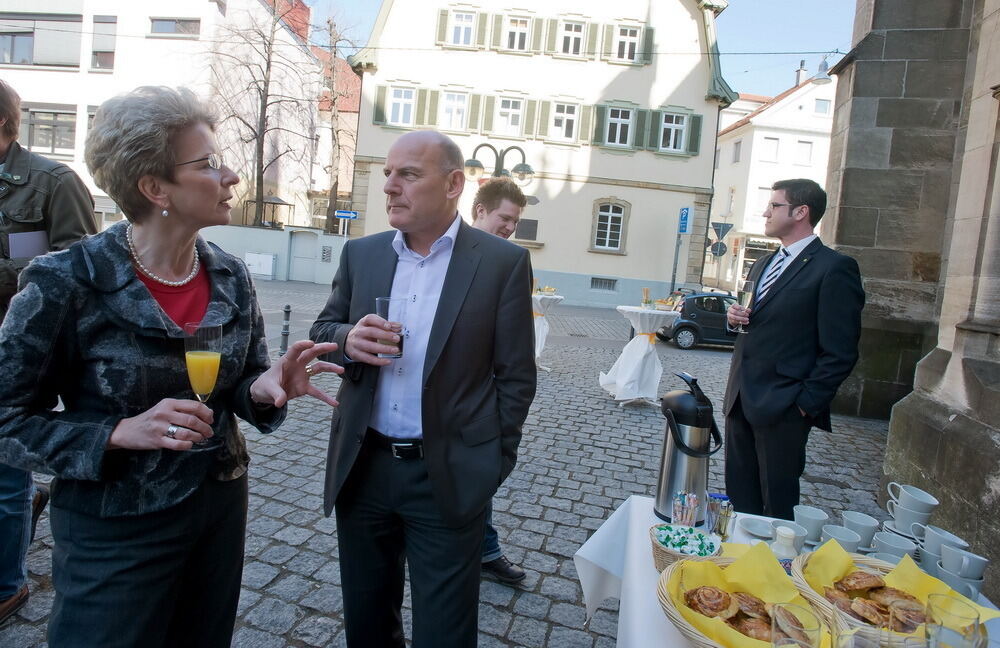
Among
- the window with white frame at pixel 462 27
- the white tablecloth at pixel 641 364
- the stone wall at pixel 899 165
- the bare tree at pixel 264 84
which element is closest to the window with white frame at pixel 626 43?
the window with white frame at pixel 462 27

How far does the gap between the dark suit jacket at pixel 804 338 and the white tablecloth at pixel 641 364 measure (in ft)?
16.2

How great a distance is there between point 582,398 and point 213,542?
23.1 ft

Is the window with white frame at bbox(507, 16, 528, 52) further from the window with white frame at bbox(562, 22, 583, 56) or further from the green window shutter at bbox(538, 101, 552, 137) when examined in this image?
the green window shutter at bbox(538, 101, 552, 137)

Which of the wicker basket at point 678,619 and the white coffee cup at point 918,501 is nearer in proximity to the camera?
the wicker basket at point 678,619

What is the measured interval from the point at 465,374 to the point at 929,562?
1.60 meters

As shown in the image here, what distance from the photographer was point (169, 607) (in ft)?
5.54

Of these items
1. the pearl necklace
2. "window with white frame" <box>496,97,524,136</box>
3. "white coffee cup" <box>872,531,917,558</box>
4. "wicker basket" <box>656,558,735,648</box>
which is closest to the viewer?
"wicker basket" <box>656,558,735,648</box>

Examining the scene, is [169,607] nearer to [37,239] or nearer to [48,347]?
[48,347]

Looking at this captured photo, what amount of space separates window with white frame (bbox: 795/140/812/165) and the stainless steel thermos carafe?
3971 centimetres

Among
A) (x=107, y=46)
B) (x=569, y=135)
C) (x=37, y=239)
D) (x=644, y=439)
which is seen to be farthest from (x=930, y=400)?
(x=107, y=46)

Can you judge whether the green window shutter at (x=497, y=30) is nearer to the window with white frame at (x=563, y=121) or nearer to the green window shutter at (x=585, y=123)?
the window with white frame at (x=563, y=121)

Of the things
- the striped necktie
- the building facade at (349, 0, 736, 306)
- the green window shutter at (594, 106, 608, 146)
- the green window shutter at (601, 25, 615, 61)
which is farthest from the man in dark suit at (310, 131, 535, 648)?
the green window shutter at (601, 25, 615, 61)

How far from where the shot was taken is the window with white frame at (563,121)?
79.9ft

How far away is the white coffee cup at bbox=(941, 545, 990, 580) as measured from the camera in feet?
5.88
